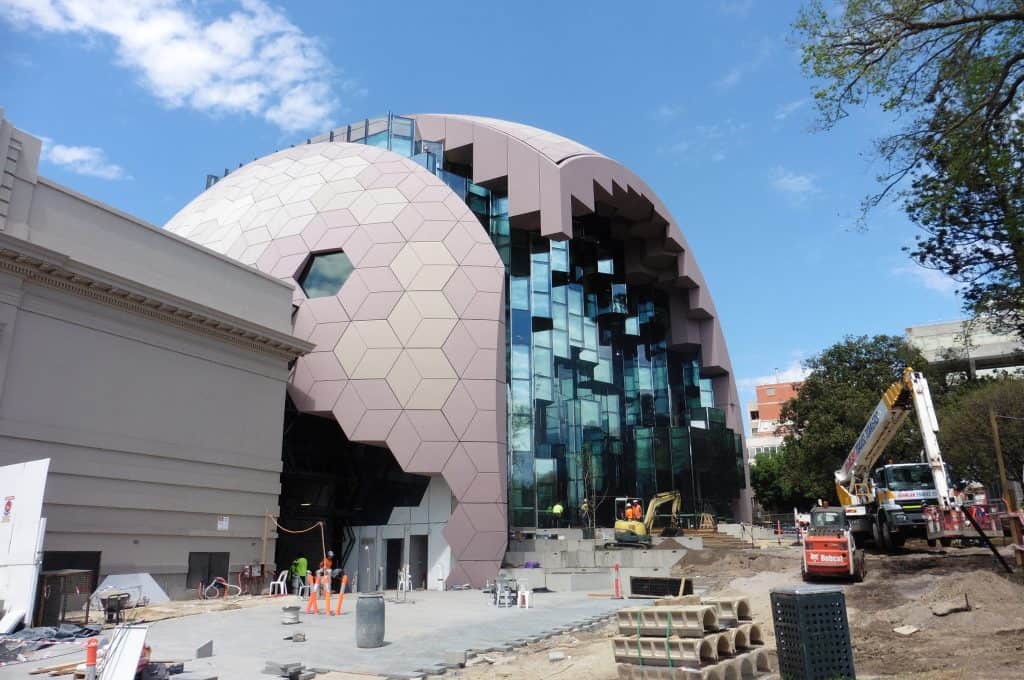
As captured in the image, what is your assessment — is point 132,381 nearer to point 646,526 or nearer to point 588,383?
point 646,526

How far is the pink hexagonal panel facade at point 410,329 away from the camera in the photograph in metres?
26.6

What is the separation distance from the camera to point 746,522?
1652 inches

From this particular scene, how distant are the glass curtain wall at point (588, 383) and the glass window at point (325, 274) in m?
6.51

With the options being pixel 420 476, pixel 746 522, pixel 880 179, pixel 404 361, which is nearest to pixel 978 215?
pixel 880 179

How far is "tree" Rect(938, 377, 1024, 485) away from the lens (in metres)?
38.8

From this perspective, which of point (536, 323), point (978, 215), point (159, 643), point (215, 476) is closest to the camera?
point (159, 643)

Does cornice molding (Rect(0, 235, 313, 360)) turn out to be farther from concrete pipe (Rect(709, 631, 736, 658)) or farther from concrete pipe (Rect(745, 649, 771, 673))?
concrete pipe (Rect(745, 649, 771, 673))

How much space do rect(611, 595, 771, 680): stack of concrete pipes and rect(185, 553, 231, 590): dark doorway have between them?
16790mm

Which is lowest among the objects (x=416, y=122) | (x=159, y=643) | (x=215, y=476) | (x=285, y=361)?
(x=159, y=643)

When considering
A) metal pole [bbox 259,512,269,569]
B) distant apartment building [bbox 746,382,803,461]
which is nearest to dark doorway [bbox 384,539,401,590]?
metal pole [bbox 259,512,269,569]

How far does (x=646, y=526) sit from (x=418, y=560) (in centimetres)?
1008

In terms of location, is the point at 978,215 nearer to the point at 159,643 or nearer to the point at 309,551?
the point at 159,643

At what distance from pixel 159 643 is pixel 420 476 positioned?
1594 cm

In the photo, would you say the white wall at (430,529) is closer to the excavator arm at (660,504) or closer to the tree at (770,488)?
the excavator arm at (660,504)
